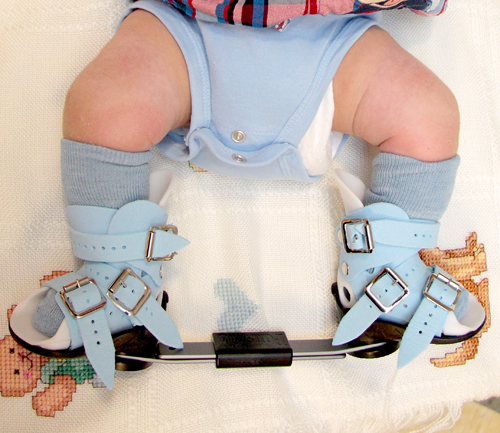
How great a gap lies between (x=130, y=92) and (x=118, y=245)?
8.7 inches

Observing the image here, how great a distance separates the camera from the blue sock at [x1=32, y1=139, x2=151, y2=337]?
0.65 meters

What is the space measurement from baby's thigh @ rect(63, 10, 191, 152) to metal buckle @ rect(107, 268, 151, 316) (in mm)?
186

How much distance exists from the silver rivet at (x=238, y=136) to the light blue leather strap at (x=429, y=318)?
375 mm

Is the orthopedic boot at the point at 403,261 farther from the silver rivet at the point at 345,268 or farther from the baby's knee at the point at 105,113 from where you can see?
the baby's knee at the point at 105,113

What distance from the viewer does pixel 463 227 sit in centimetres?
87

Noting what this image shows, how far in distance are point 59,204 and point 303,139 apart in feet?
1.46

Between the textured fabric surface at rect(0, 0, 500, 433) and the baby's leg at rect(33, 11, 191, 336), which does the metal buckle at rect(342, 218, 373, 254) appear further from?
the baby's leg at rect(33, 11, 191, 336)

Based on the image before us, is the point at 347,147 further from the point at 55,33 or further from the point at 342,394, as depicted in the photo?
the point at 55,33

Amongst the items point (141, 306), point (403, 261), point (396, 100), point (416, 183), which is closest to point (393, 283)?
point (403, 261)

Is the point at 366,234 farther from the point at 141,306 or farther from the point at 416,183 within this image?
the point at 141,306

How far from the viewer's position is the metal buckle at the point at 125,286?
26.4 inches

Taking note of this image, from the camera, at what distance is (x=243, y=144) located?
2.42 feet

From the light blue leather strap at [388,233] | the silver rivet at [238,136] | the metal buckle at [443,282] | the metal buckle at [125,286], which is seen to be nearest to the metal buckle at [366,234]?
the light blue leather strap at [388,233]

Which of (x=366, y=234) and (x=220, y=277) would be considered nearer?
(x=366, y=234)
